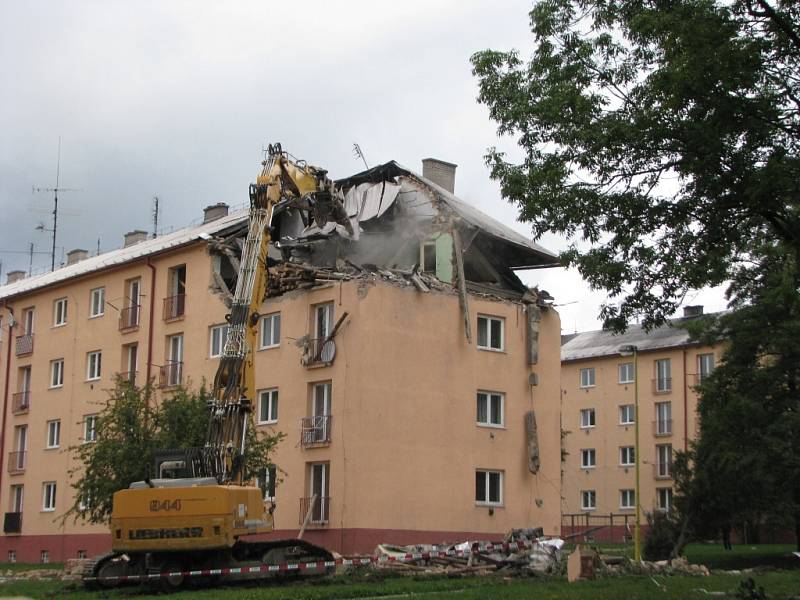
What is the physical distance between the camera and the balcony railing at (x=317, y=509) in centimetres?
3409

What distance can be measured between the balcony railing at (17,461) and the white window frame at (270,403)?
15187 mm

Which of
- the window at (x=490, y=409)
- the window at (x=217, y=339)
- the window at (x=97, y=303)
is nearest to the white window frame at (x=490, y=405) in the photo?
the window at (x=490, y=409)

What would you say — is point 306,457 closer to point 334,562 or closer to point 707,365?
point 334,562

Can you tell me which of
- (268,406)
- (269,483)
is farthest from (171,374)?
Result: (269,483)

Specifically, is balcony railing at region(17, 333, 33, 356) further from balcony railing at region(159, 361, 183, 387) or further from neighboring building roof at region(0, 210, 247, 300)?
balcony railing at region(159, 361, 183, 387)

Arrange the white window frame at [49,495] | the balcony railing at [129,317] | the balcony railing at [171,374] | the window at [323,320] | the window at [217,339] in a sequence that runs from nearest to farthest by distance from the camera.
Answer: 1. the window at [323,320]
2. the window at [217,339]
3. the balcony railing at [171,374]
4. the balcony railing at [129,317]
5. the white window frame at [49,495]

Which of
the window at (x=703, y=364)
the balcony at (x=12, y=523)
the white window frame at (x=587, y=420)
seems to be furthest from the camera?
the white window frame at (x=587, y=420)

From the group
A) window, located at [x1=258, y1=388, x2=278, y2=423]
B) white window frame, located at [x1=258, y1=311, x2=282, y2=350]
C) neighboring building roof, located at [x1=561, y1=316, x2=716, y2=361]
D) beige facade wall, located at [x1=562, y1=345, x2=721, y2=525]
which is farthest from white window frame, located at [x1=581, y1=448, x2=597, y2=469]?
window, located at [x1=258, y1=388, x2=278, y2=423]

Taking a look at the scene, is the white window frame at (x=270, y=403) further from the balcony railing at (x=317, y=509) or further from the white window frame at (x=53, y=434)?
the white window frame at (x=53, y=434)

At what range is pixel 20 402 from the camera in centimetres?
4803

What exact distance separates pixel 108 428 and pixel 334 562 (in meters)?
8.92

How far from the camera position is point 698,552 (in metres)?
50.1

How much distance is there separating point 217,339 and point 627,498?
1290 inches

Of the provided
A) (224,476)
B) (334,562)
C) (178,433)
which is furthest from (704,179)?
(178,433)
